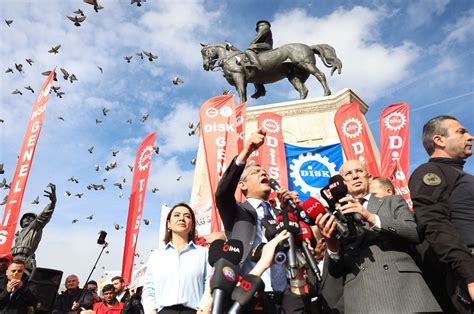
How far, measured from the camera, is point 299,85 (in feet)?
44.1

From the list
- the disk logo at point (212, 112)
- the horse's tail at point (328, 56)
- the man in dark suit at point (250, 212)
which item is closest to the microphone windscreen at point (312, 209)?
the man in dark suit at point (250, 212)

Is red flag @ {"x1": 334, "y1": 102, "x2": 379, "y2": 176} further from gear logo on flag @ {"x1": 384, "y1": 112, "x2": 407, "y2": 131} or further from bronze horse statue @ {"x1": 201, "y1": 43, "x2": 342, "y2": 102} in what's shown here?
bronze horse statue @ {"x1": 201, "y1": 43, "x2": 342, "y2": 102}

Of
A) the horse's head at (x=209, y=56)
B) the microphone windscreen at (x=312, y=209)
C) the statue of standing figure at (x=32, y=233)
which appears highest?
the horse's head at (x=209, y=56)

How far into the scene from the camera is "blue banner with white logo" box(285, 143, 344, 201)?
30.5 ft

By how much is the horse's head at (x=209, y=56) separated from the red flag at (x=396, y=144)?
6.53 m

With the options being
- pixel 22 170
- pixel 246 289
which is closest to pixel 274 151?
pixel 22 170

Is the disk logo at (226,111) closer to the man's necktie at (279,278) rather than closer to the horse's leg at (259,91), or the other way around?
the horse's leg at (259,91)

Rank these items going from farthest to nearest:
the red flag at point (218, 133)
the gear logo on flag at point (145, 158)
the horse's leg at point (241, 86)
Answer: the horse's leg at point (241, 86) → the gear logo on flag at point (145, 158) → the red flag at point (218, 133)

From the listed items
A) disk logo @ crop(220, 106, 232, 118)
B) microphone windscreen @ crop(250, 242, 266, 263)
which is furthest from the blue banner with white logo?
microphone windscreen @ crop(250, 242, 266, 263)

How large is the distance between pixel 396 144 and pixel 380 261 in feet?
23.5

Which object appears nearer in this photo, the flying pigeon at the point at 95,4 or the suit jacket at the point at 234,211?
the suit jacket at the point at 234,211

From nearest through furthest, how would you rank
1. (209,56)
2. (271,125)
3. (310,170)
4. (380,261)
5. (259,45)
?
(380,261) → (310,170) → (271,125) → (259,45) → (209,56)

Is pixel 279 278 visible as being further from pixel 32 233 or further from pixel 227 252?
pixel 32 233

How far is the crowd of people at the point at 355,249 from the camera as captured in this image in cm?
234
